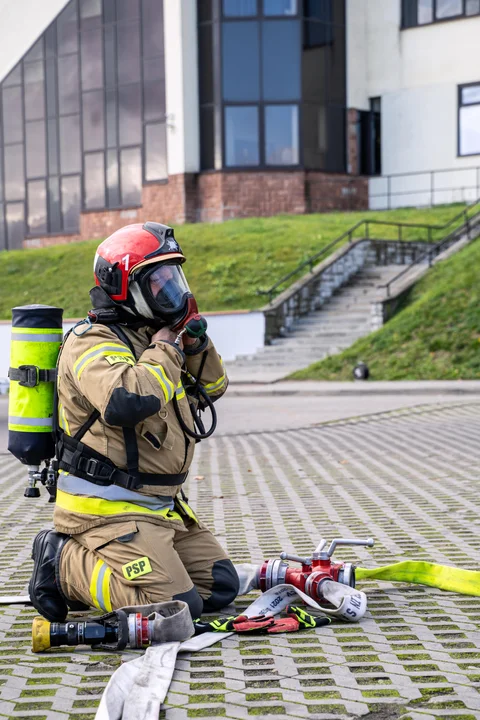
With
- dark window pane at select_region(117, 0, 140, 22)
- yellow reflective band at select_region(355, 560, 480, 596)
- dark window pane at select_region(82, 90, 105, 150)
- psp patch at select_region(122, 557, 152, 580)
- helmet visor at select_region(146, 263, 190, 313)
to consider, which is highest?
dark window pane at select_region(117, 0, 140, 22)

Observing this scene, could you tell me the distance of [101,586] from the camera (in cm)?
420

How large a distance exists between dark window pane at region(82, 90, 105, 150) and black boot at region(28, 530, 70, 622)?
33875mm

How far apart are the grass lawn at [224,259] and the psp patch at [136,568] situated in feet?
67.2

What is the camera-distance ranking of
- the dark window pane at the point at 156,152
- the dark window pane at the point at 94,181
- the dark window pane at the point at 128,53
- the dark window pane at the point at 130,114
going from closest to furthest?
the dark window pane at the point at 156,152 < the dark window pane at the point at 128,53 < the dark window pane at the point at 130,114 < the dark window pane at the point at 94,181

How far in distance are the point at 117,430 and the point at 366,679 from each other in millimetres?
1409

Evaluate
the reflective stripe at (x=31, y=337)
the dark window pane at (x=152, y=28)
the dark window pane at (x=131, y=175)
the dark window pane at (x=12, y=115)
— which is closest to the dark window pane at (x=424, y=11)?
the dark window pane at (x=152, y=28)

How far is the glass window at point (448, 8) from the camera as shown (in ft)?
113

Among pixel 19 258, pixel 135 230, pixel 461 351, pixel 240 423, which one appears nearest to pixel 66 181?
pixel 19 258

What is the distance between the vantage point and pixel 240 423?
13.9m

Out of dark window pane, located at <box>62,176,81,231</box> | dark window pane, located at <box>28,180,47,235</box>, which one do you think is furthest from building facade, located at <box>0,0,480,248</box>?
dark window pane, located at <box>28,180,47,235</box>

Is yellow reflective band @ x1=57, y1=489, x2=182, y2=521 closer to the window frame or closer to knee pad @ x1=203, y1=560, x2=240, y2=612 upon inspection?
knee pad @ x1=203, y1=560, x2=240, y2=612

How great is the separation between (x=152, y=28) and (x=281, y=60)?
4.49 meters

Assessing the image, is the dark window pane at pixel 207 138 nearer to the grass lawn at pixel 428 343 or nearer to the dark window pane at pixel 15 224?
the dark window pane at pixel 15 224

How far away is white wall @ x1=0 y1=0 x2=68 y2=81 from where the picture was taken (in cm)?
3838
